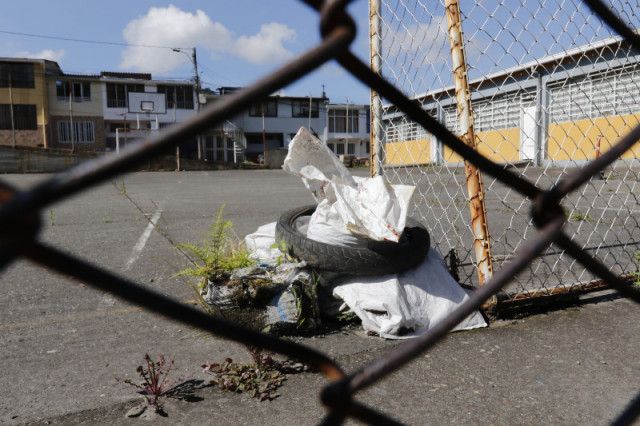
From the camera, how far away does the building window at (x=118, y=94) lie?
37.2 m

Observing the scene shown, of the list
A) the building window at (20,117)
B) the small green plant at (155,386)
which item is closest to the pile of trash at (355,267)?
the small green plant at (155,386)

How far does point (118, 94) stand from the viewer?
123 feet

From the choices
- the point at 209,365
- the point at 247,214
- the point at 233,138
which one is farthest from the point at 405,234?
the point at 233,138

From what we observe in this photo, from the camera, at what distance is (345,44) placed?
424 mm

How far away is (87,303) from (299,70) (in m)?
3.05

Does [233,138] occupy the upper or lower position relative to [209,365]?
upper

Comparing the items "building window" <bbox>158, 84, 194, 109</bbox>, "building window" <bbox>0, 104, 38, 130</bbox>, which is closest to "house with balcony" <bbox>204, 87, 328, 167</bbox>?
"building window" <bbox>158, 84, 194, 109</bbox>

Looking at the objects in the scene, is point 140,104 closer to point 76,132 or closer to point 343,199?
point 76,132

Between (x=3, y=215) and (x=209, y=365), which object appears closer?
(x=3, y=215)

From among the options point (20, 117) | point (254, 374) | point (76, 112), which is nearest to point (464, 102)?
point (254, 374)

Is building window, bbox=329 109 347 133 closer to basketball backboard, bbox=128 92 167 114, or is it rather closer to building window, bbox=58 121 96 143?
basketball backboard, bbox=128 92 167 114

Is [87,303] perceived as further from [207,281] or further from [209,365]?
[209,365]

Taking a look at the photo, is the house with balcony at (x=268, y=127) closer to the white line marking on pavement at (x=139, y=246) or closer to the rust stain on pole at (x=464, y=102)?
the white line marking on pavement at (x=139, y=246)

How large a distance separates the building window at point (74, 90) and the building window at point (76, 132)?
1.87 meters
